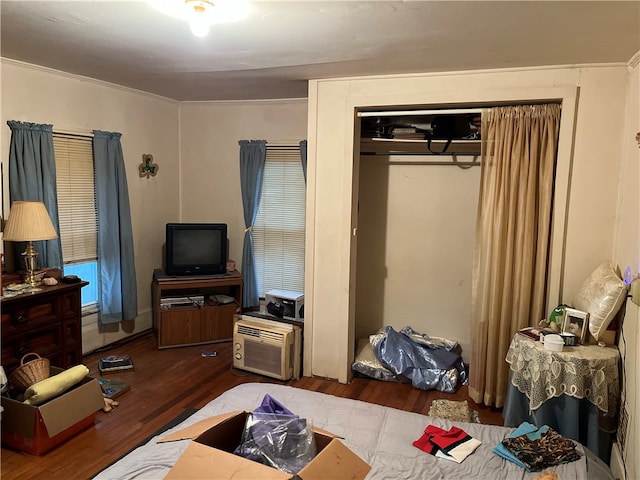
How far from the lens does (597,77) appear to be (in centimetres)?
293

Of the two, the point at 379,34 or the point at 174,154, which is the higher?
the point at 379,34

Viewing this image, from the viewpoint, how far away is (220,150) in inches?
195

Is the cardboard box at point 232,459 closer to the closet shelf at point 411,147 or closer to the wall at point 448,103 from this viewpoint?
the wall at point 448,103

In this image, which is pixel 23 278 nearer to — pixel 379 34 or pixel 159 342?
pixel 159 342

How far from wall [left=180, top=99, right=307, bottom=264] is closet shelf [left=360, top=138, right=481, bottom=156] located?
97 cm

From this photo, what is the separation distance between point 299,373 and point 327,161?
5.47ft

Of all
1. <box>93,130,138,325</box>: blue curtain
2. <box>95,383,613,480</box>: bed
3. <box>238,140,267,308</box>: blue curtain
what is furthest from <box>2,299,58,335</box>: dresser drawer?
<box>238,140,267,308</box>: blue curtain

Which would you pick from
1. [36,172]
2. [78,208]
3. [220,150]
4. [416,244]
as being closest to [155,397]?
[78,208]

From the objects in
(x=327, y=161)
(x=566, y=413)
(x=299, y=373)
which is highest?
(x=327, y=161)

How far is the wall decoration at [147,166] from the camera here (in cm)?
463

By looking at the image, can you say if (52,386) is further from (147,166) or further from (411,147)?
(411,147)

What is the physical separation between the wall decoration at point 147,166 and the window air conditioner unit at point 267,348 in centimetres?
181

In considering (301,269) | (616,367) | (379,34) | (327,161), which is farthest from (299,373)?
(379,34)

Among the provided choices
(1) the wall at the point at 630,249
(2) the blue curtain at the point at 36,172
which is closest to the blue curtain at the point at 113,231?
(2) the blue curtain at the point at 36,172
